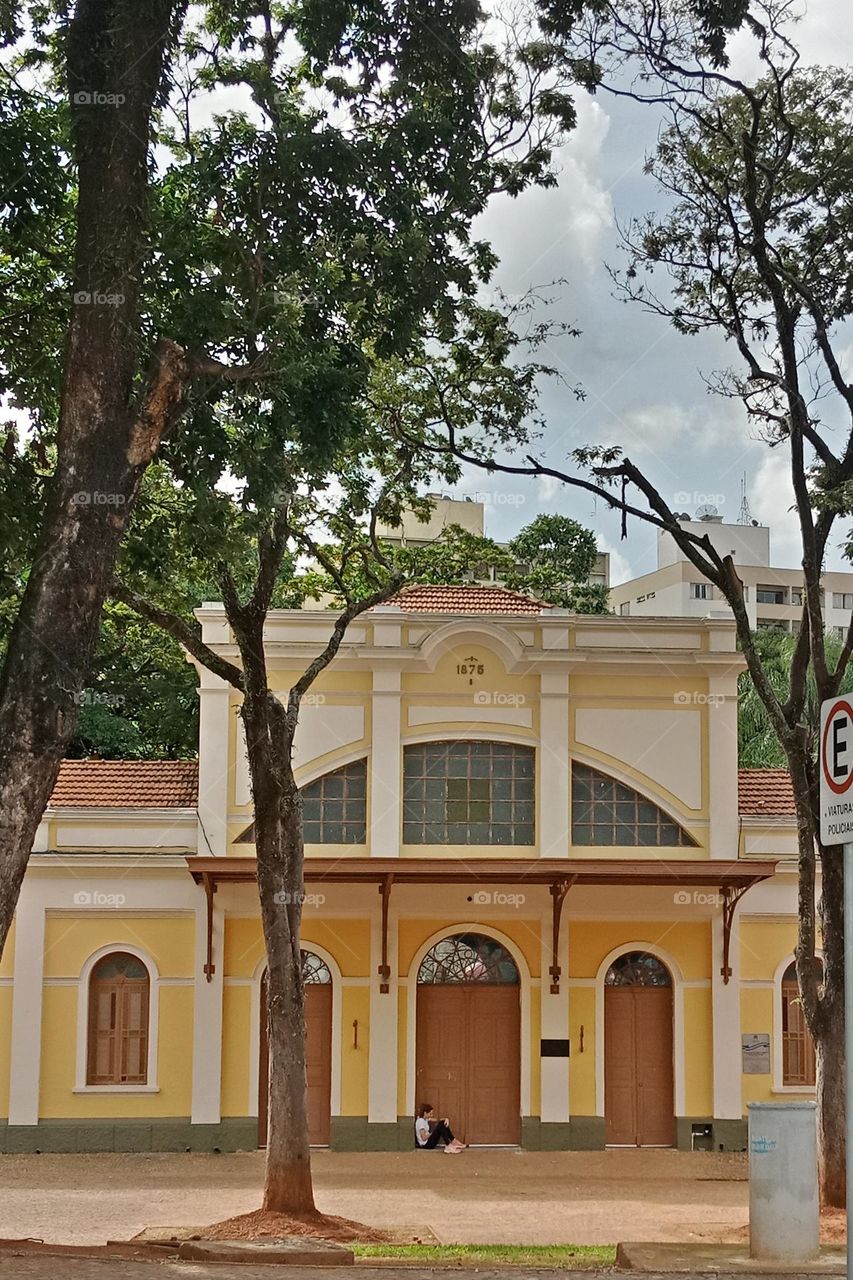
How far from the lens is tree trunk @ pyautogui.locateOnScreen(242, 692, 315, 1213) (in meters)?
13.9

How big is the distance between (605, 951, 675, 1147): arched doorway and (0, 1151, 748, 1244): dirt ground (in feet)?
1.63

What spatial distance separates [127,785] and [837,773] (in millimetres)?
16390

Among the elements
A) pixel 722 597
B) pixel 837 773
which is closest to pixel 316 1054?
pixel 837 773

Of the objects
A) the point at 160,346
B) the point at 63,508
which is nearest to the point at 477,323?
the point at 160,346

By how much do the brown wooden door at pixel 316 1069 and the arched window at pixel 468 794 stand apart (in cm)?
256

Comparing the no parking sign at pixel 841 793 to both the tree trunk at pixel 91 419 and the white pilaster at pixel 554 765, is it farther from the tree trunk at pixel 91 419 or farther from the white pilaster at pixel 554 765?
the white pilaster at pixel 554 765

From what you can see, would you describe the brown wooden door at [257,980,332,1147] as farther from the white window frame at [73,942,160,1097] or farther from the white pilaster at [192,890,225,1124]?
the white window frame at [73,942,160,1097]

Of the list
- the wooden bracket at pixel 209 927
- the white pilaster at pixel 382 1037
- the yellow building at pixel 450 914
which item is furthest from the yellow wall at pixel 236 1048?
the white pilaster at pixel 382 1037

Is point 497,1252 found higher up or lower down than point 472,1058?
lower down

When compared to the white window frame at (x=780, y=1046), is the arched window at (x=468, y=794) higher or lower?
higher

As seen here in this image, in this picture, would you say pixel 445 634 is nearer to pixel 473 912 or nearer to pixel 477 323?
pixel 473 912

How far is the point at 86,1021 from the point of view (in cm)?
2019

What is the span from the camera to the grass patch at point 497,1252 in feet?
41.2

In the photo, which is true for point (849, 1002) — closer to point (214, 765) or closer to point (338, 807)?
point (338, 807)
